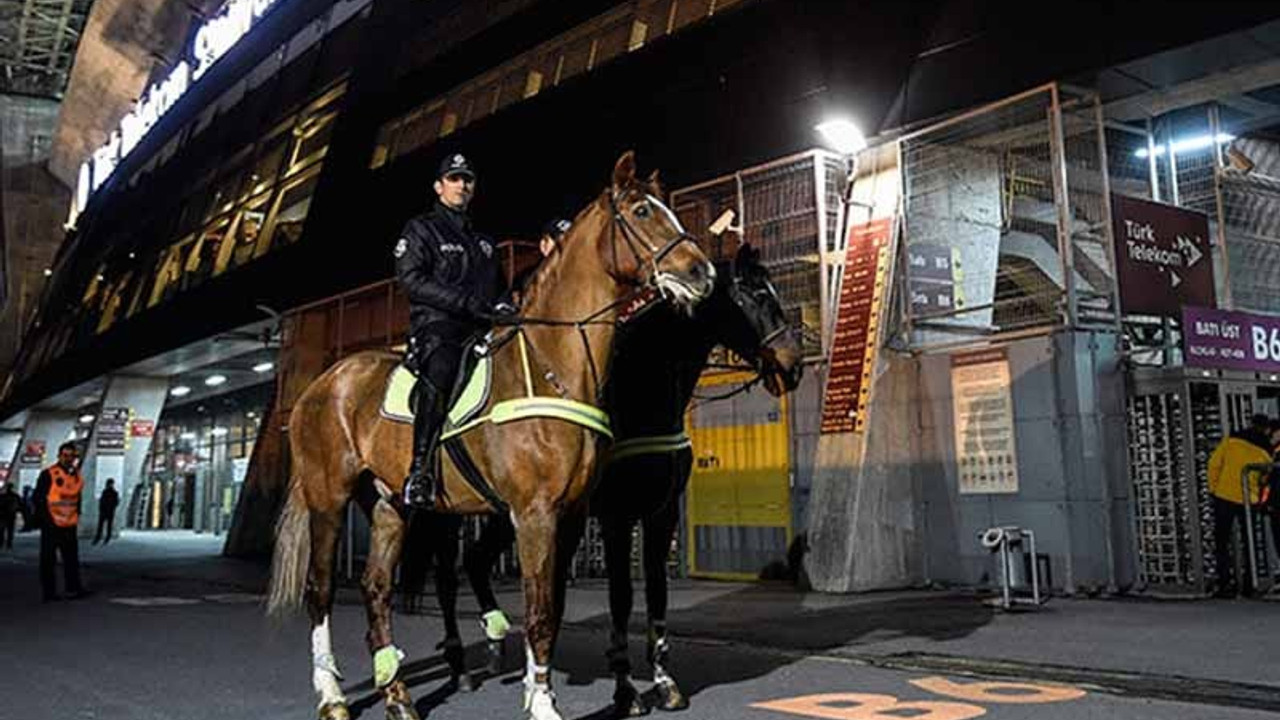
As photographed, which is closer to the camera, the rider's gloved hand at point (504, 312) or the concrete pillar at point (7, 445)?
the rider's gloved hand at point (504, 312)

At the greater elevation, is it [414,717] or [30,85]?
[30,85]

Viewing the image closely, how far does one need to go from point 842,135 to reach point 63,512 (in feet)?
35.0

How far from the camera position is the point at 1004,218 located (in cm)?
1246

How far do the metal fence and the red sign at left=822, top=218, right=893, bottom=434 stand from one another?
34 cm

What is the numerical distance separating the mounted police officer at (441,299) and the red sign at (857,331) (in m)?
6.64

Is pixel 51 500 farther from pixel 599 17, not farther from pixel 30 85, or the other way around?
pixel 30 85

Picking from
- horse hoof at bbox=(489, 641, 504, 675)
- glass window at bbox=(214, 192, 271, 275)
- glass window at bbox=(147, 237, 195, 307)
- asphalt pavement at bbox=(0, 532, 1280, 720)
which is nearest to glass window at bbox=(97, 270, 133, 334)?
glass window at bbox=(147, 237, 195, 307)

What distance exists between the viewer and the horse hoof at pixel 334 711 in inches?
200

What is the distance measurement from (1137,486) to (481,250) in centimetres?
805

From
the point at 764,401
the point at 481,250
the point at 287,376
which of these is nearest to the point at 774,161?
the point at 764,401

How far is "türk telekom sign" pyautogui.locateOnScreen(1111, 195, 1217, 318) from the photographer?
10797mm

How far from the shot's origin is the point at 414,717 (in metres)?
5.00

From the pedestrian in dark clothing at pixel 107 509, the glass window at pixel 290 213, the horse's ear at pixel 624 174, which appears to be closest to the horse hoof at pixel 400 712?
the horse's ear at pixel 624 174

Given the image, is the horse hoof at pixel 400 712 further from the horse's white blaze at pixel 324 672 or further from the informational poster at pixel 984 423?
the informational poster at pixel 984 423
